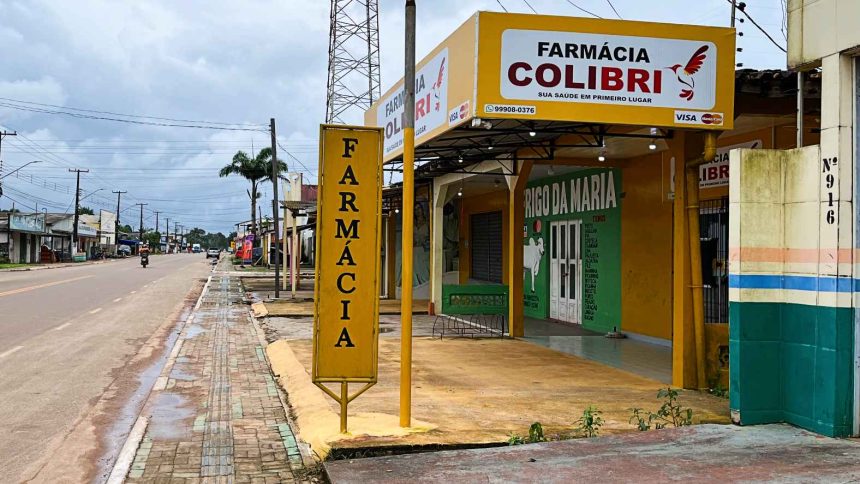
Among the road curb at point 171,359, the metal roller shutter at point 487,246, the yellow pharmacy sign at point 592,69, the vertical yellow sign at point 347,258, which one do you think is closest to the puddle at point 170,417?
the road curb at point 171,359

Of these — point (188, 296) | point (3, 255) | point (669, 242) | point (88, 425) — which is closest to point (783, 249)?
point (669, 242)

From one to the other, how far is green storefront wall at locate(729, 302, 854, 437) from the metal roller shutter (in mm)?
14733

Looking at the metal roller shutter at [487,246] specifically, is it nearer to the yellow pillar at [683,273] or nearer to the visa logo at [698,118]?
the yellow pillar at [683,273]

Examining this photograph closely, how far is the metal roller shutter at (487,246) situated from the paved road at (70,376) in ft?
30.7

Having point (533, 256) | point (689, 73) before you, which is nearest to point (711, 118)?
point (689, 73)

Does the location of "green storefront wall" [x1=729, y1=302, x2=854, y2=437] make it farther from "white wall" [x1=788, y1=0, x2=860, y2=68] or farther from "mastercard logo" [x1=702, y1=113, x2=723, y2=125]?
"mastercard logo" [x1=702, y1=113, x2=723, y2=125]

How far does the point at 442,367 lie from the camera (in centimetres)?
1148

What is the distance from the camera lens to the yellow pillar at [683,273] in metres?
9.69

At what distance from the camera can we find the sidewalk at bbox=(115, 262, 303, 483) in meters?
6.22

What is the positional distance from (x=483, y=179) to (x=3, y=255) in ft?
189

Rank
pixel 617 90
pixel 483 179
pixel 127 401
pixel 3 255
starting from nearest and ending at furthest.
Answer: pixel 617 90 → pixel 127 401 → pixel 483 179 → pixel 3 255

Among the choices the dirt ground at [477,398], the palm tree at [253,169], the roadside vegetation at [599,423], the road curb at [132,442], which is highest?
the palm tree at [253,169]

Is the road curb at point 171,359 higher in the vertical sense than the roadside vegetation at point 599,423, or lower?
lower

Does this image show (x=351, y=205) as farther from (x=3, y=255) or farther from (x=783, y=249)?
(x=3, y=255)
